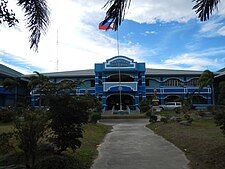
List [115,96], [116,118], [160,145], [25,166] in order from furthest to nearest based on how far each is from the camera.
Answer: [115,96] < [116,118] < [160,145] < [25,166]

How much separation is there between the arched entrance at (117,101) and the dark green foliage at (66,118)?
43.7 meters

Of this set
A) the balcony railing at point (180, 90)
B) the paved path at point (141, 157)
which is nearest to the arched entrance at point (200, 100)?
the balcony railing at point (180, 90)

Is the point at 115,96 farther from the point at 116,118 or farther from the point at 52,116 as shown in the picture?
the point at 52,116

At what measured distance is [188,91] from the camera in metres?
54.0

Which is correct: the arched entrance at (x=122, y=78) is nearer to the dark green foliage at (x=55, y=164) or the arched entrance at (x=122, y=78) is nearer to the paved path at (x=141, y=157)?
the paved path at (x=141, y=157)

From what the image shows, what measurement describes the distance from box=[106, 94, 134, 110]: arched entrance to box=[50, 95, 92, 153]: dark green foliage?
43660mm

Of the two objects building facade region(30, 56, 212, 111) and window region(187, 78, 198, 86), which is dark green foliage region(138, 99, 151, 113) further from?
window region(187, 78, 198, 86)

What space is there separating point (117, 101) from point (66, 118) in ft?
150

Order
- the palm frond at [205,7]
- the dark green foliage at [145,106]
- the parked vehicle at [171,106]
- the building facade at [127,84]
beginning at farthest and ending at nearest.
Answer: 1. the parked vehicle at [171,106]
2. the building facade at [127,84]
3. the dark green foliage at [145,106]
4. the palm frond at [205,7]

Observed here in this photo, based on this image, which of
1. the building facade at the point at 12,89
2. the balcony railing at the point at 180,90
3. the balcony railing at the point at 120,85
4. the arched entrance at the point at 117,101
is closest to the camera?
the building facade at the point at 12,89

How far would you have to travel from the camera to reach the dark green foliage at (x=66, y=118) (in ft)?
32.9

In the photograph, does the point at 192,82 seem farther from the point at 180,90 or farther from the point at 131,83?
the point at 131,83

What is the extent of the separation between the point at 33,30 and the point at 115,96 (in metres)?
47.9

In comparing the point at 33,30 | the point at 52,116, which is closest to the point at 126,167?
the point at 52,116
